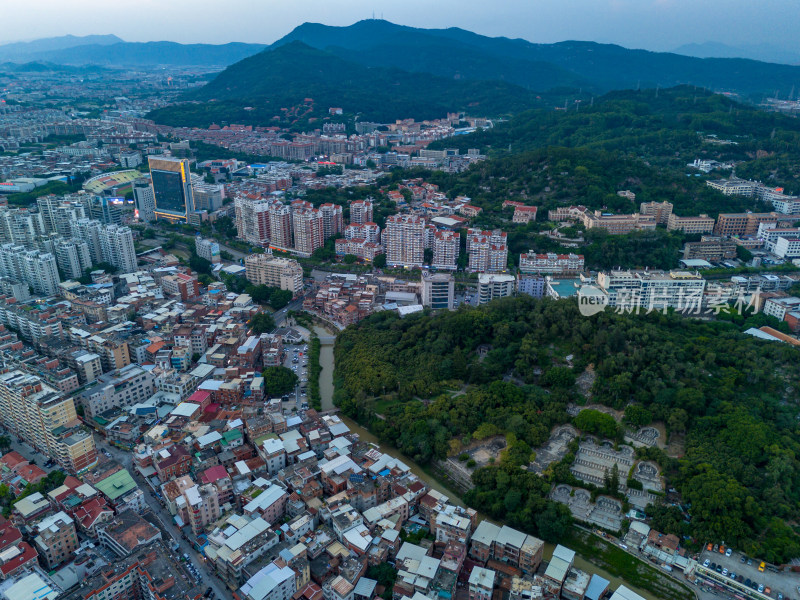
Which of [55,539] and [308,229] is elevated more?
[308,229]

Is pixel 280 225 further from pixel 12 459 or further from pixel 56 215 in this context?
pixel 12 459

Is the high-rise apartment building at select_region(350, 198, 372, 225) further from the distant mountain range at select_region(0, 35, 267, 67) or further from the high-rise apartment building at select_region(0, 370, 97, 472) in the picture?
the distant mountain range at select_region(0, 35, 267, 67)

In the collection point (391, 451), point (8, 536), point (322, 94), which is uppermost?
point (322, 94)

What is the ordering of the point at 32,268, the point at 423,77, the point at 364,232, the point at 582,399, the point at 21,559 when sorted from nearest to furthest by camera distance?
the point at 21,559 → the point at 582,399 → the point at 32,268 → the point at 364,232 → the point at 423,77

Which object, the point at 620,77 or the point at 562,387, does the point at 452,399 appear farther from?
the point at 620,77

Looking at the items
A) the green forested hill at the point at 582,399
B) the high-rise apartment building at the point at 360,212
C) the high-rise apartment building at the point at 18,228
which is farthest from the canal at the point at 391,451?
the high-rise apartment building at the point at 18,228

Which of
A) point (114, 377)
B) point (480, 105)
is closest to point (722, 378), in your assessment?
point (114, 377)

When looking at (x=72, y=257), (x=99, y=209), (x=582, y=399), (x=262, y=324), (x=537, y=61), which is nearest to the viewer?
(x=582, y=399)
